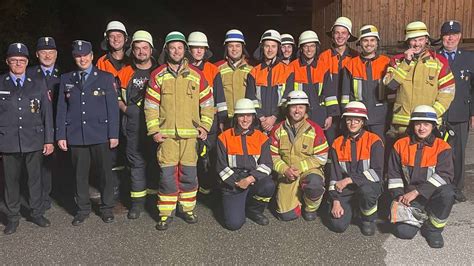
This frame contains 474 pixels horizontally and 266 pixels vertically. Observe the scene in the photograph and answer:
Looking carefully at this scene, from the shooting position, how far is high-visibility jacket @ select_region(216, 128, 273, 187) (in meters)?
4.98

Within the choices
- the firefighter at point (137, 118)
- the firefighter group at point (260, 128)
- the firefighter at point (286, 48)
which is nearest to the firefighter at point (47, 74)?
the firefighter group at point (260, 128)

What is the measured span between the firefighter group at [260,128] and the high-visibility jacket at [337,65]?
1 cm

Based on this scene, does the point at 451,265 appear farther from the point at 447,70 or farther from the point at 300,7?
the point at 300,7

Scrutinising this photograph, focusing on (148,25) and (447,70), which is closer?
(447,70)

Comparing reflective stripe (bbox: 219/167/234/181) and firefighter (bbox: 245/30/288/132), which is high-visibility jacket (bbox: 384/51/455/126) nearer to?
firefighter (bbox: 245/30/288/132)

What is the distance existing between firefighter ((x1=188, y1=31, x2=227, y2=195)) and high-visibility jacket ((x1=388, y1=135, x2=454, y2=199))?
1.91 metres

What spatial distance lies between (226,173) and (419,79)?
219 centimetres

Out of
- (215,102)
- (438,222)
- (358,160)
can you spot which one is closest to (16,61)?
(215,102)

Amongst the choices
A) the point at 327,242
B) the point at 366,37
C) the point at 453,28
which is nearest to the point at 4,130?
the point at 327,242

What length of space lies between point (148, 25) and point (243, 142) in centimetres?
1122

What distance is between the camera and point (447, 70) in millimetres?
5062

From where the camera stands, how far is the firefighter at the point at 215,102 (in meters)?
5.42

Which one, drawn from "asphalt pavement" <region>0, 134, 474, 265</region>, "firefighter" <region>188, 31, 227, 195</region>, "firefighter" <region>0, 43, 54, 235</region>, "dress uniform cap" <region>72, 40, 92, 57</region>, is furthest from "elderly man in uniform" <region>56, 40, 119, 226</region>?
"firefighter" <region>188, 31, 227, 195</region>

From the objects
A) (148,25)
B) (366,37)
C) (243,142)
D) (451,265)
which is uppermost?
(148,25)
